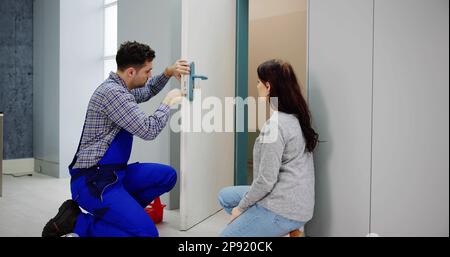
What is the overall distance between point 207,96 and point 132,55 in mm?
608

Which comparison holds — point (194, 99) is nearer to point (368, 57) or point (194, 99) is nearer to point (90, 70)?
point (368, 57)

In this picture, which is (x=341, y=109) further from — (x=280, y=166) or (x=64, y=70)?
(x=64, y=70)

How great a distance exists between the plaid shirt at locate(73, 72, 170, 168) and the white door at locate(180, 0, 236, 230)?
341mm

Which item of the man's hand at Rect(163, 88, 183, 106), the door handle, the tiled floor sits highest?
the door handle

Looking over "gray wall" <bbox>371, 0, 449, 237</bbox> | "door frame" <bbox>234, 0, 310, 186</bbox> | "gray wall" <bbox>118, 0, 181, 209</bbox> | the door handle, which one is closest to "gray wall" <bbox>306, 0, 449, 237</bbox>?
"gray wall" <bbox>371, 0, 449, 237</bbox>

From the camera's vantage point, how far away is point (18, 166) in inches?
202

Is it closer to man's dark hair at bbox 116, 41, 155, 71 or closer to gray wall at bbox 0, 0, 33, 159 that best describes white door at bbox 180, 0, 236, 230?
man's dark hair at bbox 116, 41, 155, 71

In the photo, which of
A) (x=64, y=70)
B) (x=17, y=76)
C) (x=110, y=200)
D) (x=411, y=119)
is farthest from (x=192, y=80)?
(x=17, y=76)

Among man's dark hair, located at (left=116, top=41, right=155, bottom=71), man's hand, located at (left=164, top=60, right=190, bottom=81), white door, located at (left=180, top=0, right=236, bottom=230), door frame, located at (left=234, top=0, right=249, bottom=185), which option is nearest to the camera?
man's dark hair, located at (left=116, top=41, right=155, bottom=71)

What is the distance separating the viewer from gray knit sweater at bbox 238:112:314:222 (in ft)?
5.94

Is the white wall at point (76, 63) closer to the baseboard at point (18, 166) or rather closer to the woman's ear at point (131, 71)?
the baseboard at point (18, 166)
